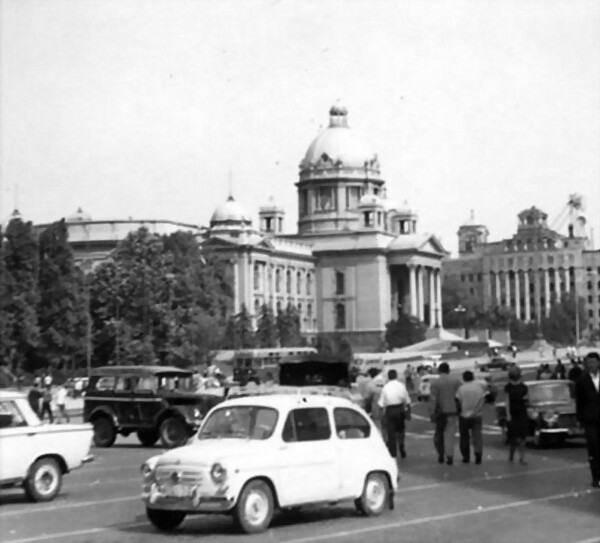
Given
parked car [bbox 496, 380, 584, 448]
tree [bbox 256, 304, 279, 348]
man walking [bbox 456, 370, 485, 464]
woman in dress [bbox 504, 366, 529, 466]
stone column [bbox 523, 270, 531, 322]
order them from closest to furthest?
woman in dress [bbox 504, 366, 529, 466] → man walking [bbox 456, 370, 485, 464] → parked car [bbox 496, 380, 584, 448] → tree [bbox 256, 304, 279, 348] → stone column [bbox 523, 270, 531, 322]

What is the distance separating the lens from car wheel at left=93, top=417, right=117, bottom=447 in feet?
98.6

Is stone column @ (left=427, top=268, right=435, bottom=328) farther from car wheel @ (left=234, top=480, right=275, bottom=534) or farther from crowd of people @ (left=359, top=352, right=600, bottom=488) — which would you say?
car wheel @ (left=234, top=480, right=275, bottom=534)

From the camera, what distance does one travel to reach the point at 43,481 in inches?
730

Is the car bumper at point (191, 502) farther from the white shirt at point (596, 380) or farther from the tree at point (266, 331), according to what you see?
the tree at point (266, 331)

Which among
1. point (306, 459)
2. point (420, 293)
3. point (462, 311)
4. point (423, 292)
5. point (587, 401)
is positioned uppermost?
point (423, 292)

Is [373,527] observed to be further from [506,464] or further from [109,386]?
[109,386]

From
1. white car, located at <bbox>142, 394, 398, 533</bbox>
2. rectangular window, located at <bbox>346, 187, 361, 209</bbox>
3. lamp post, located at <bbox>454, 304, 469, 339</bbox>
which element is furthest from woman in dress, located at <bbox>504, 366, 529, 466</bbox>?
lamp post, located at <bbox>454, 304, 469, 339</bbox>

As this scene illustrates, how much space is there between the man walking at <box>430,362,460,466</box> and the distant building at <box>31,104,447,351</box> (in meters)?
98.9

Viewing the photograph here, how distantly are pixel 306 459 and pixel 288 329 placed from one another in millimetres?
102160

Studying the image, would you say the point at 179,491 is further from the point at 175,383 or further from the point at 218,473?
the point at 175,383

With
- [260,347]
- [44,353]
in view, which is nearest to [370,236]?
[260,347]

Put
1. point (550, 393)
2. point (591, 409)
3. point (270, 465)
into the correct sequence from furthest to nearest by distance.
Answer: point (550, 393)
point (591, 409)
point (270, 465)

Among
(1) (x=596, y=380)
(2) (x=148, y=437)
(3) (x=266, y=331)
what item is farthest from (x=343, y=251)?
(1) (x=596, y=380)

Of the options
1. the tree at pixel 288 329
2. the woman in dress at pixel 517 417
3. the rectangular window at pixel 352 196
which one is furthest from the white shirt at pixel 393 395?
the rectangular window at pixel 352 196
